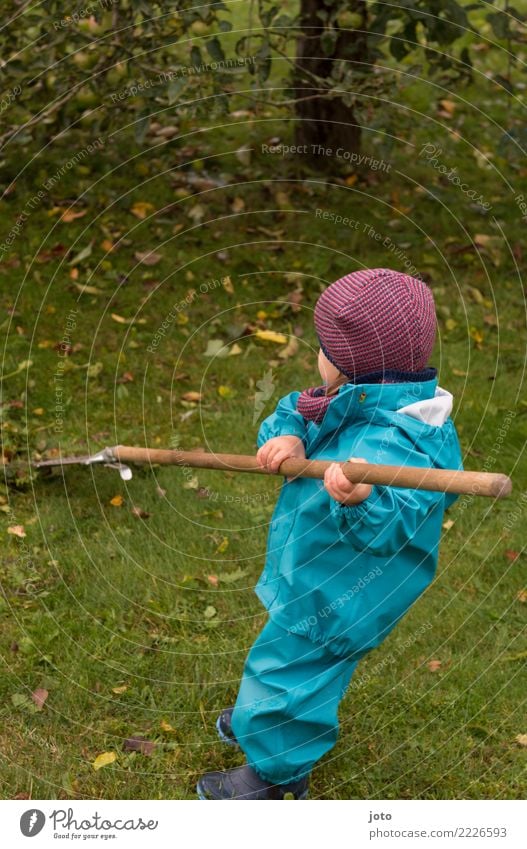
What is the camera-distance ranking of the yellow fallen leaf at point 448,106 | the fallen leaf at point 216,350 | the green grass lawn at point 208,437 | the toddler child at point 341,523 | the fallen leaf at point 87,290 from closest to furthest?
the toddler child at point 341,523 → the green grass lawn at point 208,437 → the fallen leaf at point 216,350 → the fallen leaf at point 87,290 → the yellow fallen leaf at point 448,106

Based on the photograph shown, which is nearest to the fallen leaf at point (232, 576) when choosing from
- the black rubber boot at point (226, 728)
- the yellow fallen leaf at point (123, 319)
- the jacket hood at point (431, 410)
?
the black rubber boot at point (226, 728)

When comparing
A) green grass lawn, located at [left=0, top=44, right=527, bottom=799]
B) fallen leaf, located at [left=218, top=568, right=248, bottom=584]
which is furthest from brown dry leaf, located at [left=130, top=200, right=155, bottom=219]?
fallen leaf, located at [left=218, top=568, right=248, bottom=584]

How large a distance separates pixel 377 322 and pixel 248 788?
1.32m

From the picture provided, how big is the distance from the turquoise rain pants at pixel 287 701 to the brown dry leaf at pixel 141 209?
367 centimetres

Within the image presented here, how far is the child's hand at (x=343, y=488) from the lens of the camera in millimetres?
2330

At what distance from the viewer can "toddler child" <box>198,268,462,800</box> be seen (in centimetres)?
247

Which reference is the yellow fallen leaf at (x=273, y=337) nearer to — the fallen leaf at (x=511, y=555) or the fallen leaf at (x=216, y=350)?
the fallen leaf at (x=216, y=350)

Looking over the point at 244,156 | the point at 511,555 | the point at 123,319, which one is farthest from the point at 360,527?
the point at 244,156

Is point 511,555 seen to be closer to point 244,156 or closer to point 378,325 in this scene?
point 378,325

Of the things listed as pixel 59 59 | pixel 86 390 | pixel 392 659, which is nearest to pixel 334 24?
pixel 59 59

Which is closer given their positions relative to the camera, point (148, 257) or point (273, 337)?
point (273, 337)

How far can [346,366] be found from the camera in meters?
2.56
